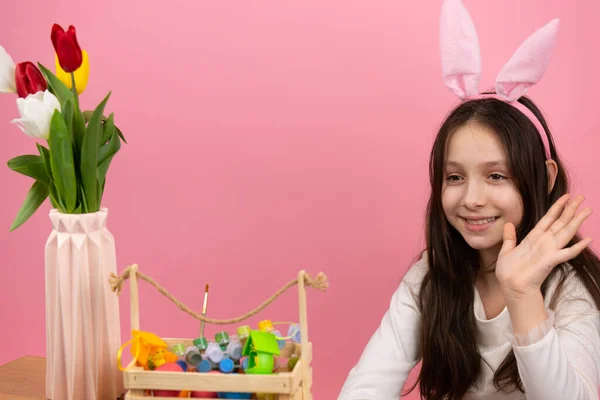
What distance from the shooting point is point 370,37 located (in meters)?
2.08

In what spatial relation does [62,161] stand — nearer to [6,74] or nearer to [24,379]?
[6,74]

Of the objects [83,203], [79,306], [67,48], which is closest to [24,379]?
[79,306]

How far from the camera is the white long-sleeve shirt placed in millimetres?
1264

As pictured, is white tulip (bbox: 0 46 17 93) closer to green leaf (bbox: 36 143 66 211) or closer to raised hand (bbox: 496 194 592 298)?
green leaf (bbox: 36 143 66 211)

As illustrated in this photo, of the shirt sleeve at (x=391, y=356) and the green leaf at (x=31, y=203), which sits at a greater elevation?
the green leaf at (x=31, y=203)

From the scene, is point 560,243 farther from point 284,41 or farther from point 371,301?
point 284,41

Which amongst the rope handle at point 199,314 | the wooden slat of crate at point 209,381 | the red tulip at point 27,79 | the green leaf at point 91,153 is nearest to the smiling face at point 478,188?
the rope handle at point 199,314

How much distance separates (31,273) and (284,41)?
3.21 feet

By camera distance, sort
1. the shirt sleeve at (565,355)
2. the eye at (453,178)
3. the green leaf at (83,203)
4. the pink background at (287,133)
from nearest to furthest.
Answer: the shirt sleeve at (565,355)
the green leaf at (83,203)
the eye at (453,178)
the pink background at (287,133)

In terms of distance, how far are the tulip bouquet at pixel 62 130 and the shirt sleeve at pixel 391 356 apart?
0.53 m

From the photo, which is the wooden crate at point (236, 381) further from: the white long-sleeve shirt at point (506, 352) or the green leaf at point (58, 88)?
the green leaf at point (58, 88)

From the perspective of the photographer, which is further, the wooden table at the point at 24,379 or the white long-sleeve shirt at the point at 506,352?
the wooden table at the point at 24,379

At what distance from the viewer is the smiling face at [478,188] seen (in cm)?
143

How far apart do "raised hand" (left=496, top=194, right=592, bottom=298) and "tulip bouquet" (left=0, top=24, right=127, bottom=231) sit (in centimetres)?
66
